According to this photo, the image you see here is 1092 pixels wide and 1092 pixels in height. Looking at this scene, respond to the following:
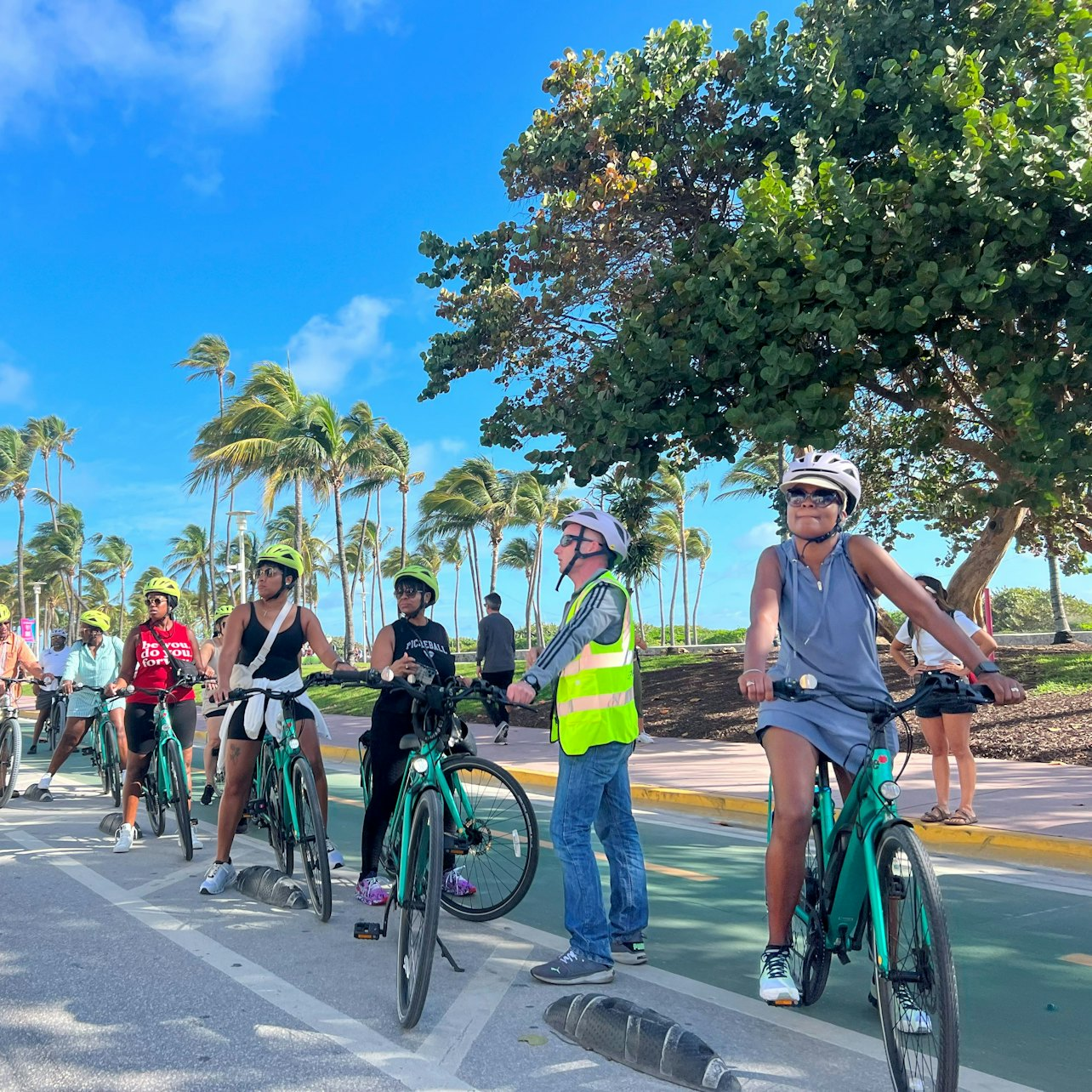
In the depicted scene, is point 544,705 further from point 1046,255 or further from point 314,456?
point 314,456

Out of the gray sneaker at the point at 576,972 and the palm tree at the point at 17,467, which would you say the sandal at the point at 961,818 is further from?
the palm tree at the point at 17,467

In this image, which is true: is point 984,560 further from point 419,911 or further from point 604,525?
point 419,911

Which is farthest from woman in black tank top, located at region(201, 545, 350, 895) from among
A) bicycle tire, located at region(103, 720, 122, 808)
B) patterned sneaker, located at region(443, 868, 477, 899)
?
bicycle tire, located at region(103, 720, 122, 808)

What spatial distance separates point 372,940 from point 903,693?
12963 mm

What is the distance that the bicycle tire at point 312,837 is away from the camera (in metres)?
5.56

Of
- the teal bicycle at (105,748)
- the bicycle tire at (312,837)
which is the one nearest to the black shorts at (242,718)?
the bicycle tire at (312,837)

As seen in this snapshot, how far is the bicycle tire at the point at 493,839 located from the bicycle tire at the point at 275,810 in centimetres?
117

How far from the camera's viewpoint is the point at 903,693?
54.4 ft

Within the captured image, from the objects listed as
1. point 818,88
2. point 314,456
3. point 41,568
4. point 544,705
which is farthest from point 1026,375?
point 41,568

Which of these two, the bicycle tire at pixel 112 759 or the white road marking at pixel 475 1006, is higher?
the bicycle tire at pixel 112 759

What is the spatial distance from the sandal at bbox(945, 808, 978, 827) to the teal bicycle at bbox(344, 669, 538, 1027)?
365 centimetres

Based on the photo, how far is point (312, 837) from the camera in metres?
5.68

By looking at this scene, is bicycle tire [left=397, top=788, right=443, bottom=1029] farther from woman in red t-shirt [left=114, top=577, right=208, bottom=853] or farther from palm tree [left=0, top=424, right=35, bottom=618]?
palm tree [left=0, top=424, right=35, bottom=618]

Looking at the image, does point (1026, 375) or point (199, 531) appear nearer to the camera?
point (1026, 375)
